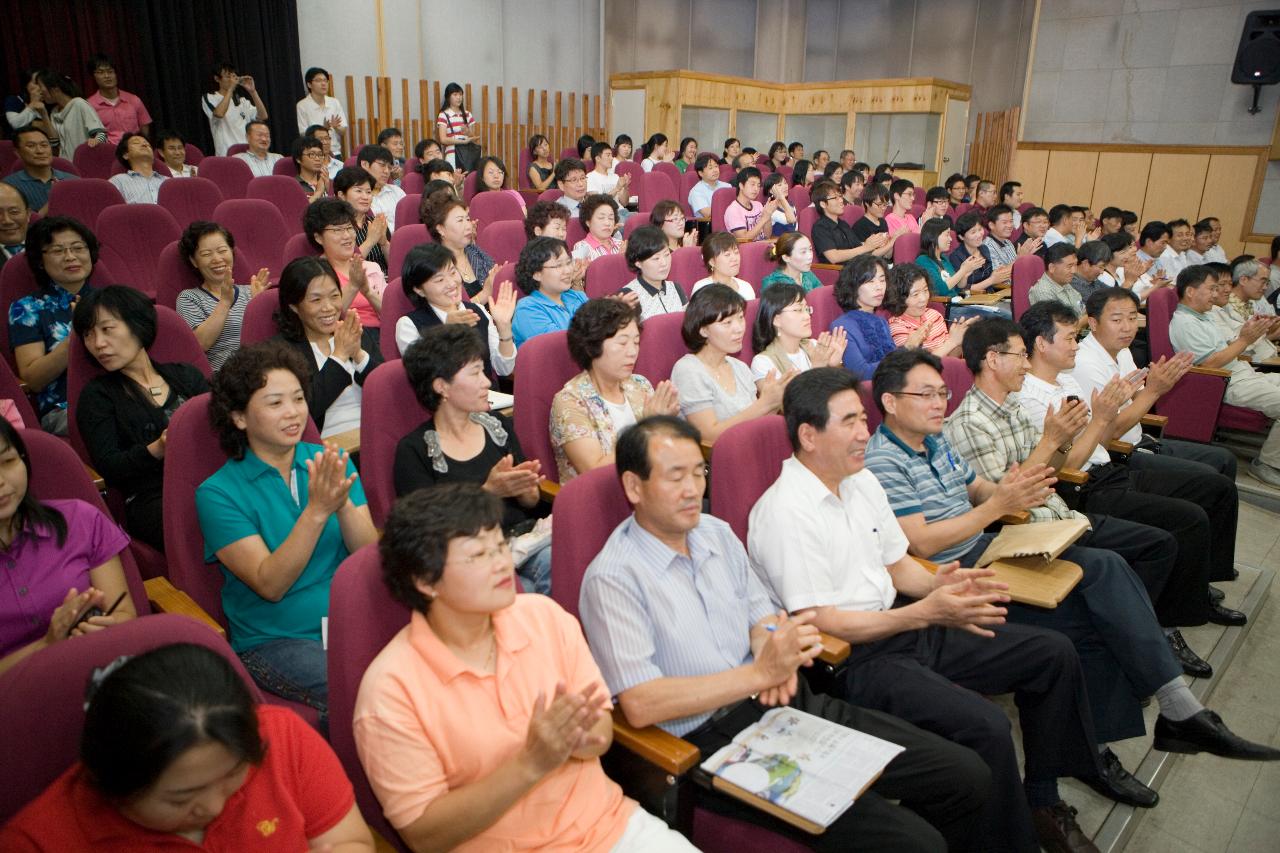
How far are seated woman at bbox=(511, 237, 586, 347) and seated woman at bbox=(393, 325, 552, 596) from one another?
1.22 m

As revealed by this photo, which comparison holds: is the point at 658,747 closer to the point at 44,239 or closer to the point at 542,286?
the point at 542,286

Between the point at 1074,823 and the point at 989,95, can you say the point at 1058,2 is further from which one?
the point at 1074,823

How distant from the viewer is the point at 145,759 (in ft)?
3.21

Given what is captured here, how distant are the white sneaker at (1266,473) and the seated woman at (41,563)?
5.13 metres

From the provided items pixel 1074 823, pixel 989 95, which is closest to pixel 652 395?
pixel 1074 823

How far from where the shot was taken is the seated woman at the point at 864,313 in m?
3.67

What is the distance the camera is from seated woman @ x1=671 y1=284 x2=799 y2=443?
2835 millimetres

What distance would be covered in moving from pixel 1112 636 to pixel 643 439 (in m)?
1.58

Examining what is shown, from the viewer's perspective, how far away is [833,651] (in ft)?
5.74

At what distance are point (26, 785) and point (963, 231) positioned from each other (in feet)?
20.2

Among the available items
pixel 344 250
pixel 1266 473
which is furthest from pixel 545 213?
pixel 1266 473

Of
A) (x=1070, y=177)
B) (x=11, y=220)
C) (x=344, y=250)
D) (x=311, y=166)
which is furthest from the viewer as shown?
(x=1070, y=177)

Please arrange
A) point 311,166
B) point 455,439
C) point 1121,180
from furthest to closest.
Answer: point 1121,180 → point 311,166 → point 455,439

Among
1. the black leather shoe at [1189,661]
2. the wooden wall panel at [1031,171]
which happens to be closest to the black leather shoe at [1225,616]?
the black leather shoe at [1189,661]
